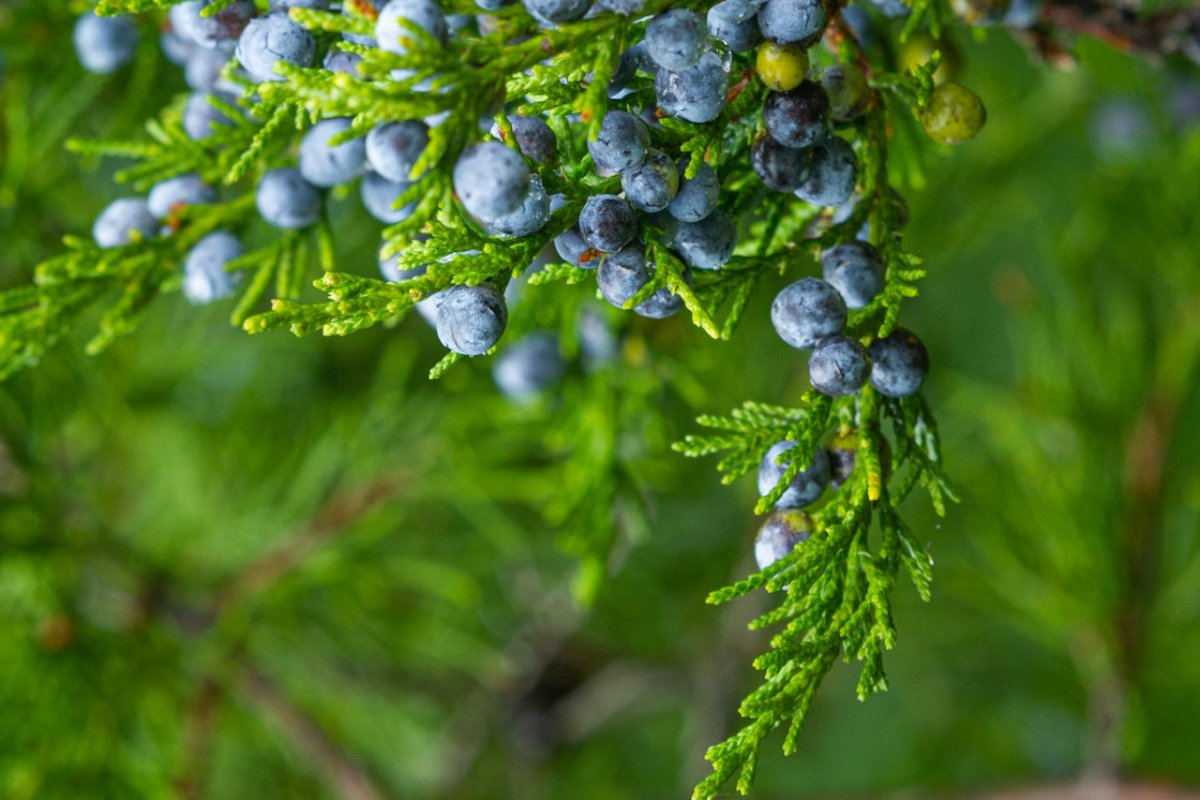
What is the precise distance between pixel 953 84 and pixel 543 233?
0.38m

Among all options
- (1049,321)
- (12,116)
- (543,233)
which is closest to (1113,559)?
(1049,321)

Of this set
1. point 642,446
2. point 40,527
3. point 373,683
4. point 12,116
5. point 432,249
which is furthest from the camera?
point 373,683

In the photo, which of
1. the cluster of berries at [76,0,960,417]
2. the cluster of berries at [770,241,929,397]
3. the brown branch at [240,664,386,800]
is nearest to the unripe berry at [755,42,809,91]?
the cluster of berries at [76,0,960,417]

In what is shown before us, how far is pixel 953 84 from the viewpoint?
2.83 feet

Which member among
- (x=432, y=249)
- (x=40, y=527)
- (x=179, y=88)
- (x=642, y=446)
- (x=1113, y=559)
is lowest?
(x=1113, y=559)

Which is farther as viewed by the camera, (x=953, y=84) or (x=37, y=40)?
(x=37, y=40)

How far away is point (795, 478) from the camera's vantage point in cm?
84

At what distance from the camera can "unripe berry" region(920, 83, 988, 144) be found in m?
0.86

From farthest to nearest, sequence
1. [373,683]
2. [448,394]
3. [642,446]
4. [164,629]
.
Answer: [373,683] < [448,394] < [164,629] < [642,446]

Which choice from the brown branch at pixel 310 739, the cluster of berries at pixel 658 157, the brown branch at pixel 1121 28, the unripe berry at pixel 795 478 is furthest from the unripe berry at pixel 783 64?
the brown branch at pixel 310 739

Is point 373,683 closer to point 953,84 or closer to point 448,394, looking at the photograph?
point 448,394

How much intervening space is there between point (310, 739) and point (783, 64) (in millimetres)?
1375

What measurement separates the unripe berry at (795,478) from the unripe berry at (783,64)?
11.2 inches

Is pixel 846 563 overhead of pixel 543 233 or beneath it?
beneath
